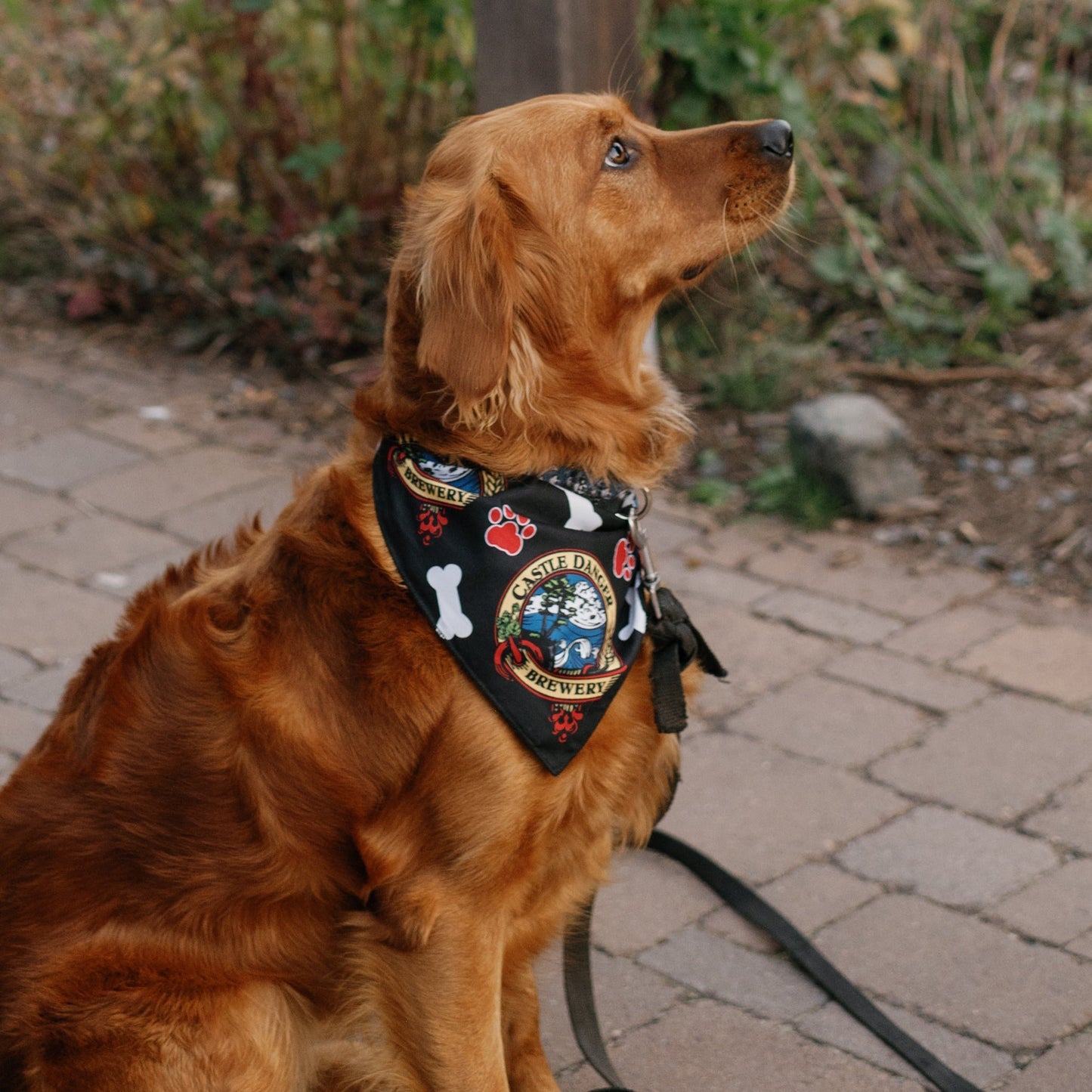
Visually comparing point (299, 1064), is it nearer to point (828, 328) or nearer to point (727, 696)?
point (727, 696)

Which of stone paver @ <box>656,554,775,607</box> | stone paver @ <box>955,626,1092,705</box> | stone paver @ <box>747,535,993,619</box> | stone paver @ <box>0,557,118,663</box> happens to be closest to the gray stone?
stone paver @ <box>747,535,993,619</box>

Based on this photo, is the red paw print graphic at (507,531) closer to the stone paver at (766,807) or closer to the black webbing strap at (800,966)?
the black webbing strap at (800,966)

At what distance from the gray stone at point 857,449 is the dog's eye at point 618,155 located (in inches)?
87.9

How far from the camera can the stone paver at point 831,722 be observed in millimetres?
3457

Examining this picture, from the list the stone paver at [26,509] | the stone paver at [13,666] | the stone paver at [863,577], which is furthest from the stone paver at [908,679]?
the stone paver at [26,509]

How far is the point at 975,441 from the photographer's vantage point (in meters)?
4.86

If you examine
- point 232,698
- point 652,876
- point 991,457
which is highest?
point 232,698

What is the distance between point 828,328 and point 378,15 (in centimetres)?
220

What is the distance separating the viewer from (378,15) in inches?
208

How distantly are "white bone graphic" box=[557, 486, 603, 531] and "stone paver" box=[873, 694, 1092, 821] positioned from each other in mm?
1477

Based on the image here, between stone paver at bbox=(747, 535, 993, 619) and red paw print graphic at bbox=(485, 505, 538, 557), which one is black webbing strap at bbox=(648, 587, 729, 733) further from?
stone paver at bbox=(747, 535, 993, 619)

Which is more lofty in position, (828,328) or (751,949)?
(828,328)

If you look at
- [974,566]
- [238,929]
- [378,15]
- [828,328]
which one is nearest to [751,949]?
[238,929]

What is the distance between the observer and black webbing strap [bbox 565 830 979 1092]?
7.93 ft
